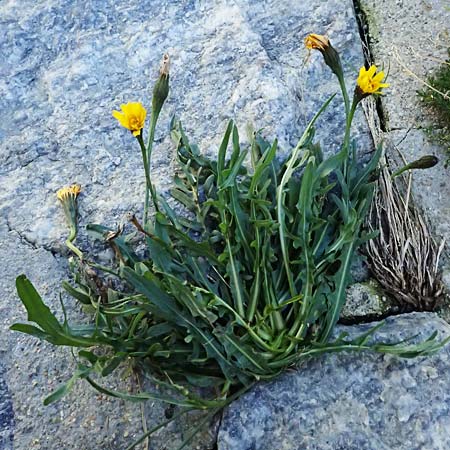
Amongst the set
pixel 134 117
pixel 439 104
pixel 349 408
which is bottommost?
pixel 349 408

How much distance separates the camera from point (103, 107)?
6.43 feet

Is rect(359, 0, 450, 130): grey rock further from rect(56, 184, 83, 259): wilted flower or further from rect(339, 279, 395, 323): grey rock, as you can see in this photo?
rect(56, 184, 83, 259): wilted flower

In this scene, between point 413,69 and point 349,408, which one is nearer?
point 349,408

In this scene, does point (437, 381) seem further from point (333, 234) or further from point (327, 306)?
point (333, 234)

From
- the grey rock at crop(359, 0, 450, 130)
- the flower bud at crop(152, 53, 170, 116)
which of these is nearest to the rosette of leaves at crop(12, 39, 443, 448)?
the flower bud at crop(152, 53, 170, 116)

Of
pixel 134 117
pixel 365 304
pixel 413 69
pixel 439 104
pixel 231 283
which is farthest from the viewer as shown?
pixel 413 69

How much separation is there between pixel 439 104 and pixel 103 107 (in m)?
0.86

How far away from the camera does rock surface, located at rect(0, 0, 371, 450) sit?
5.27ft

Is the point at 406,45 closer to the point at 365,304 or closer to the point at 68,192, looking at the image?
the point at 365,304

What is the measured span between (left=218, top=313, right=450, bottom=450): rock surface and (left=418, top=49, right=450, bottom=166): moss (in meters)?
0.56

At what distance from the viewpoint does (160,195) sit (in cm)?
173

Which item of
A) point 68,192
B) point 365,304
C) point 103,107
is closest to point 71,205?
point 68,192

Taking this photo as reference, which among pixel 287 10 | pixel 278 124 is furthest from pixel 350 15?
pixel 278 124

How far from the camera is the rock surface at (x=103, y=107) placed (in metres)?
1.61
